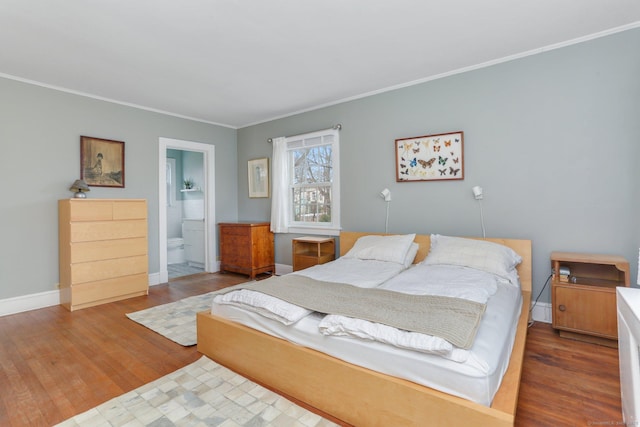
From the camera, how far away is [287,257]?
4754 mm

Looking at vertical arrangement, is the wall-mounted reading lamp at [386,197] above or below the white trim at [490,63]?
below

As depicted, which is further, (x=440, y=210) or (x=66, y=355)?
(x=440, y=210)

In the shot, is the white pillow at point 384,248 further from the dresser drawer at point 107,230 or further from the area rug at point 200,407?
the dresser drawer at point 107,230

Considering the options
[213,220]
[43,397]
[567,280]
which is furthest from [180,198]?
[567,280]

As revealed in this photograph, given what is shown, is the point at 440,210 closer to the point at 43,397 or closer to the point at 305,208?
the point at 305,208

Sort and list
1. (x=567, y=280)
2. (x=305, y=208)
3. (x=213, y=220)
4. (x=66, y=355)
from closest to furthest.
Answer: (x=66, y=355) < (x=567, y=280) < (x=305, y=208) < (x=213, y=220)

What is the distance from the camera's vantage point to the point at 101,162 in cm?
385

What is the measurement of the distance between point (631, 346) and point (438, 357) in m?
0.71

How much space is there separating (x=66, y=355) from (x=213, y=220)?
2.94 meters

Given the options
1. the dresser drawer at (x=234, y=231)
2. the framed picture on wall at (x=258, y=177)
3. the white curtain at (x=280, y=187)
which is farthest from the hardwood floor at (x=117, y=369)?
the framed picture on wall at (x=258, y=177)

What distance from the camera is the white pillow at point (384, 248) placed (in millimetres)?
3072

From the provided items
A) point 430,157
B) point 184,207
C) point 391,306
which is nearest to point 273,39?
point 430,157

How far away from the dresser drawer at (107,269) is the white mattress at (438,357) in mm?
2542

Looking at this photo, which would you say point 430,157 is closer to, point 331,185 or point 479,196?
point 479,196
